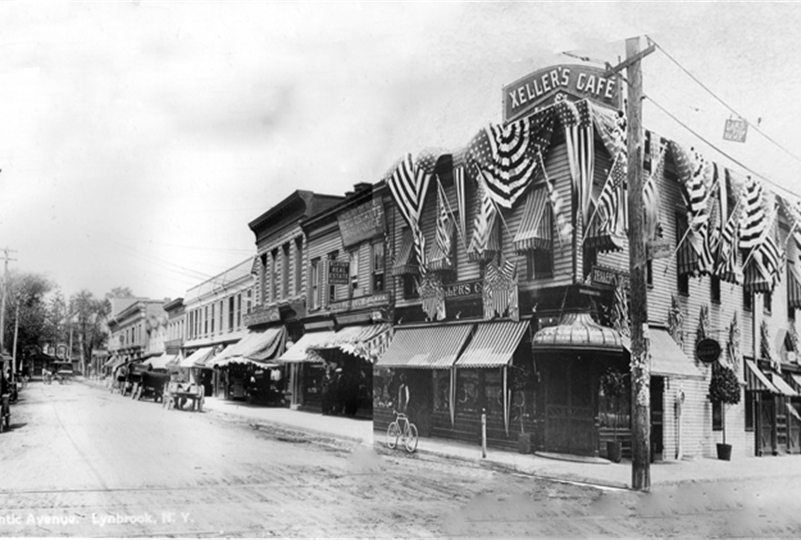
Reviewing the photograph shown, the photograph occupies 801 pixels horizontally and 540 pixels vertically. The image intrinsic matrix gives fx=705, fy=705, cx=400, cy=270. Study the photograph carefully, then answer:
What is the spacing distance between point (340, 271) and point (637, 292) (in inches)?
250

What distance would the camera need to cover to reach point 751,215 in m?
11.0

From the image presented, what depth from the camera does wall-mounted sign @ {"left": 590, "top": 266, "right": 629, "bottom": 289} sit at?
466 inches

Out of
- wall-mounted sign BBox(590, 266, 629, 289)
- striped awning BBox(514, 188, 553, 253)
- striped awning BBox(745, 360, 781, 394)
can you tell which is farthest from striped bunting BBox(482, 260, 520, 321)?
striped awning BBox(745, 360, 781, 394)

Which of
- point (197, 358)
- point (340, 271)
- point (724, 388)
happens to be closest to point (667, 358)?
point (724, 388)

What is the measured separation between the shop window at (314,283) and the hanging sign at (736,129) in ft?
27.8

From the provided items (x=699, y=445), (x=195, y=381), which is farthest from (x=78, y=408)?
(x=699, y=445)

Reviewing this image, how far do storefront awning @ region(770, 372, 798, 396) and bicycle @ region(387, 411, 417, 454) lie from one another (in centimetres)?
617

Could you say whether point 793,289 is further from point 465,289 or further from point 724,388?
point 465,289

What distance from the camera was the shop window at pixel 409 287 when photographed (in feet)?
43.5

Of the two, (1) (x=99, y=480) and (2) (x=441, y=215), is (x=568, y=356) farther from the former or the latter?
(1) (x=99, y=480)

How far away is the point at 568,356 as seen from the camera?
41.9 feet

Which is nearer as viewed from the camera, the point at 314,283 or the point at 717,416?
the point at 717,416

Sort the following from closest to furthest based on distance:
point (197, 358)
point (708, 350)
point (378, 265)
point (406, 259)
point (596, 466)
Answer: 1. point (596, 466)
2. point (708, 350)
3. point (406, 259)
4. point (378, 265)
5. point (197, 358)

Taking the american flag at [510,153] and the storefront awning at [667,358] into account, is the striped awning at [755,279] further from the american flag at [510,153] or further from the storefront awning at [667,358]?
the american flag at [510,153]
